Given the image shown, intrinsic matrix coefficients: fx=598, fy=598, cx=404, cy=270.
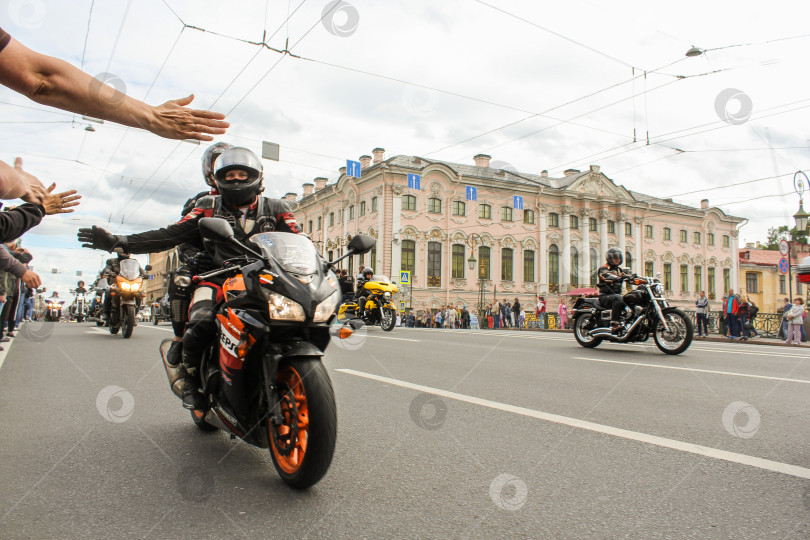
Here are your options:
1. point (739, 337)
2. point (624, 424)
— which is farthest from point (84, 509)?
point (739, 337)

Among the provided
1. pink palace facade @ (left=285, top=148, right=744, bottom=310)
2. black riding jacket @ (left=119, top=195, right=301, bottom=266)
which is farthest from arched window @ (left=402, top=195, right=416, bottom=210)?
black riding jacket @ (left=119, top=195, right=301, bottom=266)

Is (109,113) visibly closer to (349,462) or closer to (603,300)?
(349,462)

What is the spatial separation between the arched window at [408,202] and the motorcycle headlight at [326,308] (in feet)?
132

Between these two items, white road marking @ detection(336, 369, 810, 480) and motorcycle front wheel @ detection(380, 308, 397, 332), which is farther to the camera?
motorcycle front wheel @ detection(380, 308, 397, 332)

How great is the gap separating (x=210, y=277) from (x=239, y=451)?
3.31ft

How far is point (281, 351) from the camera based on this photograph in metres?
2.68

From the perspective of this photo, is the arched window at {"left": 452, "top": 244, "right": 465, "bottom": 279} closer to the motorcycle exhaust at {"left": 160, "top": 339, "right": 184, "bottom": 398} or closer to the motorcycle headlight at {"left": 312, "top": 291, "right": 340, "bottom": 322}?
the motorcycle exhaust at {"left": 160, "top": 339, "right": 184, "bottom": 398}

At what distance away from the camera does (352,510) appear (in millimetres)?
2477

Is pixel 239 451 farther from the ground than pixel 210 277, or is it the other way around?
pixel 210 277

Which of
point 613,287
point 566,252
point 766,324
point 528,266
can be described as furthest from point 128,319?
point 566,252

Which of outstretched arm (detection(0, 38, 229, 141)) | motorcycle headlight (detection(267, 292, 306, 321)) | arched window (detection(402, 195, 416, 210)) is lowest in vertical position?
motorcycle headlight (detection(267, 292, 306, 321))

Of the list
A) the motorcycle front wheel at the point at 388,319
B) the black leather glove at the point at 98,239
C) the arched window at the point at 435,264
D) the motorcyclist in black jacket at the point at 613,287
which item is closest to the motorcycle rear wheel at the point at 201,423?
the black leather glove at the point at 98,239

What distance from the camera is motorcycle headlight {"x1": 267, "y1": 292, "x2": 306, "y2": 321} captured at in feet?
8.83

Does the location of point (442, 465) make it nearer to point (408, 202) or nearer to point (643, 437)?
point (643, 437)
